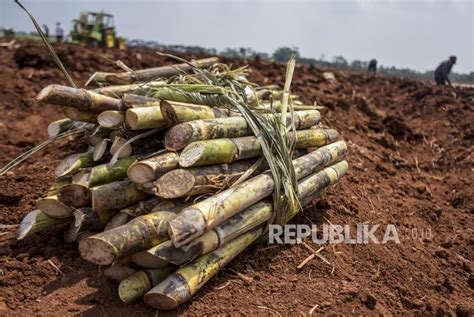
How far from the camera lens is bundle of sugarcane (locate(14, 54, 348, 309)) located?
2.61 metres

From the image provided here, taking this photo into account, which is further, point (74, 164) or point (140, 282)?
point (74, 164)

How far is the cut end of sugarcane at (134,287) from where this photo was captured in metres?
2.59

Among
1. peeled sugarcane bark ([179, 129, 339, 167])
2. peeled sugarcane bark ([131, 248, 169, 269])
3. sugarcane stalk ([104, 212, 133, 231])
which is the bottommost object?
peeled sugarcane bark ([131, 248, 169, 269])

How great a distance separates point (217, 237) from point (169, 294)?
495mm

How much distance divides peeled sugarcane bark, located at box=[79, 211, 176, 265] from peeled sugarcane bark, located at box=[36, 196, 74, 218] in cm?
73

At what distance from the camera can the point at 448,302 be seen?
11.2 ft

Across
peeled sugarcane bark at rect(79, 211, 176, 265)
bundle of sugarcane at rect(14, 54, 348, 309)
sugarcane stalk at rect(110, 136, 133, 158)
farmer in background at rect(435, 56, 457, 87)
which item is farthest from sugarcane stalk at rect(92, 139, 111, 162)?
farmer in background at rect(435, 56, 457, 87)

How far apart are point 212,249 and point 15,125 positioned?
5.37 metres

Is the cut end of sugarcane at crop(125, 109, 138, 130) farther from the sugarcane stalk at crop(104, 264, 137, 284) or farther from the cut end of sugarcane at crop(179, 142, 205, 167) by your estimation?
the sugarcane stalk at crop(104, 264, 137, 284)

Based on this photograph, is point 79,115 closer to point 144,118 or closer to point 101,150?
point 101,150

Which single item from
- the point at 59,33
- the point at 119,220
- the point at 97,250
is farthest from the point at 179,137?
the point at 59,33

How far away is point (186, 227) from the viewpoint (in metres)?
2.54

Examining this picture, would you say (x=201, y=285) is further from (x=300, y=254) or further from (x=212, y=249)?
(x=300, y=254)

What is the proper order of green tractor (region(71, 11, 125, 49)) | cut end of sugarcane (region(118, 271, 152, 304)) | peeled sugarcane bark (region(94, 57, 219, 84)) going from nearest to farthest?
cut end of sugarcane (region(118, 271, 152, 304)), peeled sugarcane bark (region(94, 57, 219, 84)), green tractor (region(71, 11, 125, 49))
